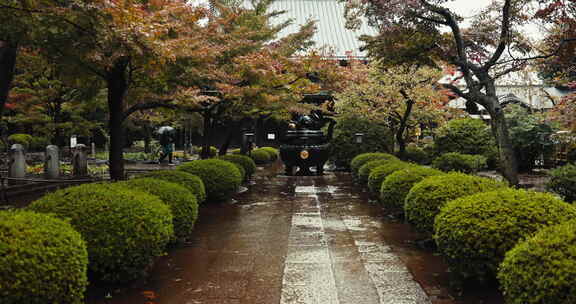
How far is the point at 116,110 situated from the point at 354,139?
42.0ft

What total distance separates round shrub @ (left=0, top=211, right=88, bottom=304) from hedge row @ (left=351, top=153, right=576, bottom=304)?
345 cm

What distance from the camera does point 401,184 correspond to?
26.5 ft

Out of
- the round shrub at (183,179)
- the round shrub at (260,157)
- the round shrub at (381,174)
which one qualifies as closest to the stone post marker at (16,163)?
the round shrub at (183,179)

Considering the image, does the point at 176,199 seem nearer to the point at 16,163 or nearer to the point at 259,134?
the point at 16,163

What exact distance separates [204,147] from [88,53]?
23.8ft

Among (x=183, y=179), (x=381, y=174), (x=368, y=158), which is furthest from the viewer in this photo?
(x=368, y=158)

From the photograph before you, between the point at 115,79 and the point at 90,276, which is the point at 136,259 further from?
the point at 115,79

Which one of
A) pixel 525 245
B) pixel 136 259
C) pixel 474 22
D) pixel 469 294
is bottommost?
pixel 469 294

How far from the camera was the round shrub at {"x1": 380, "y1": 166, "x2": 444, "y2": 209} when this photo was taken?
7.92 metres

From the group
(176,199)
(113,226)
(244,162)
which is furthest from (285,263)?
(244,162)

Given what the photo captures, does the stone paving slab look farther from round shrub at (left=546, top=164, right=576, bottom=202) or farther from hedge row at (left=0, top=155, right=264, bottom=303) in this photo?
round shrub at (left=546, top=164, right=576, bottom=202)

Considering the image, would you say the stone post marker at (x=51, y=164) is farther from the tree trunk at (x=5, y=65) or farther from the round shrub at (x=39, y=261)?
the round shrub at (x=39, y=261)

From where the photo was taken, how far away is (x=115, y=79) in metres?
8.75

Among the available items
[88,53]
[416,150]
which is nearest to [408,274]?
[88,53]
